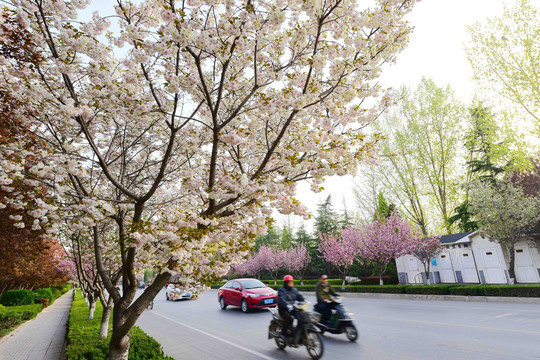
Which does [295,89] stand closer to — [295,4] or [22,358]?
[295,4]

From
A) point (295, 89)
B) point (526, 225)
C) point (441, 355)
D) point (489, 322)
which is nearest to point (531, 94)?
point (526, 225)

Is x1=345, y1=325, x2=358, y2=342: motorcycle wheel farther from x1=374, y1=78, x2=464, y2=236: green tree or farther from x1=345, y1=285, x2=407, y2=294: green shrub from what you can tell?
x1=374, y1=78, x2=464, y2=236: green tree

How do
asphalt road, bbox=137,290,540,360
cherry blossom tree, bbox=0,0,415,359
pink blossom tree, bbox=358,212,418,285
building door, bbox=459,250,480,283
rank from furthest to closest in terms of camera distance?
building door, bbox=459,250,480,283
pink blossom tree, bbox=358,212,418,285
asphalt road, bbox=137,290,540,360
cherry blossom tree, bbox=0,0,415,359

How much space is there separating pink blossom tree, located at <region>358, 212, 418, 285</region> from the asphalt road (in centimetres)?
900

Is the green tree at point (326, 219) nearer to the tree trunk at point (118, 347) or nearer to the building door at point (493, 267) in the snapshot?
the building door at point (493, 267)

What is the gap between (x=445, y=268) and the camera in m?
21.8

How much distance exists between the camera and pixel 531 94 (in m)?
14.5

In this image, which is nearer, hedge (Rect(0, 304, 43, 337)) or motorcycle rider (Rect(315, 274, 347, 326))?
motorcycle rider (Rect(315, 274, 347, 326))

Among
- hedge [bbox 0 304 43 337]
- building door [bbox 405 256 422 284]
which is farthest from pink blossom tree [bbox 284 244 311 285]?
hedge [bbox 0 304 43 337]

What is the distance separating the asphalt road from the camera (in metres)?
5.88

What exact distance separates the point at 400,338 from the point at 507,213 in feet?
41.3

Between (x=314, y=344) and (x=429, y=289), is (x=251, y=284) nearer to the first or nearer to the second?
(x=314, y=344)

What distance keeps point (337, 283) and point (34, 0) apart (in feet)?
88.4

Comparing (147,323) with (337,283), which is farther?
(337,283)
